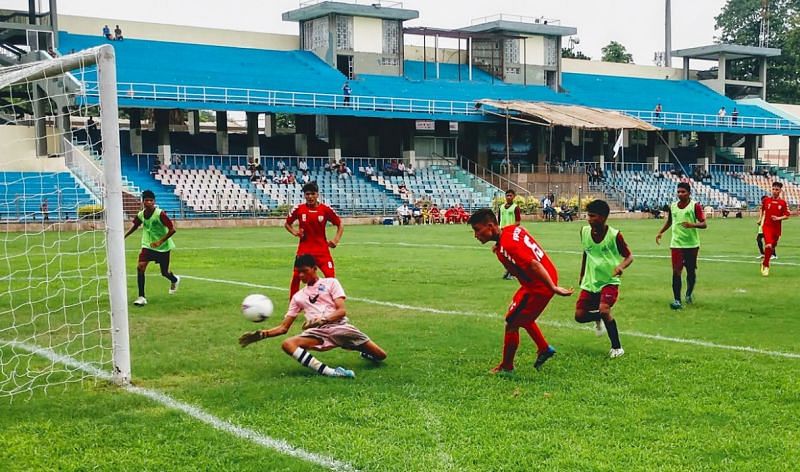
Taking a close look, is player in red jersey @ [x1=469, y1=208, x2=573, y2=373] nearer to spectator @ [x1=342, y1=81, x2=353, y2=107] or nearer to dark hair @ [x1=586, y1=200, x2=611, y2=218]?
dark hair @ [x1=586, y1=200, x2=611, y2=218]

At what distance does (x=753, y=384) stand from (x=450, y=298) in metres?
6.91

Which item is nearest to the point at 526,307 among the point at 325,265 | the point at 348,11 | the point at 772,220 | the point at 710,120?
the point at 325,265

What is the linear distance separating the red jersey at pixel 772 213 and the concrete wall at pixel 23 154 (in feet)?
97.2

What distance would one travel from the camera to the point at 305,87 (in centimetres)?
5094

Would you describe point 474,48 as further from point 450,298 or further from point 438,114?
point 450,298

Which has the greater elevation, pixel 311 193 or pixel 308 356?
pixel 311 193

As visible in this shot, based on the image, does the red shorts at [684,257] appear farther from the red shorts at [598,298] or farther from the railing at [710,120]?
the railing at [710,120]

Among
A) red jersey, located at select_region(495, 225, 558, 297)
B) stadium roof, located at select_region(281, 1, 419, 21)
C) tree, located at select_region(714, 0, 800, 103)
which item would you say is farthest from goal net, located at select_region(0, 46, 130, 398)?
tree, located at select_region(714, 0, 800, 103)

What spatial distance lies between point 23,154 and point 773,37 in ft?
259

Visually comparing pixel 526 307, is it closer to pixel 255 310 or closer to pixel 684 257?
pixel 255 310

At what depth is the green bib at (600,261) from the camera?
9641 mm

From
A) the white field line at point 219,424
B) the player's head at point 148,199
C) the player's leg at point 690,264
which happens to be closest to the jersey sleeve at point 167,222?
the player's head at point 148,199

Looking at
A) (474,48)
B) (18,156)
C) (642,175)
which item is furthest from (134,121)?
(642,175)

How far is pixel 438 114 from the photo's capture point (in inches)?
2053
